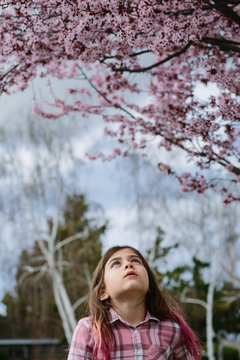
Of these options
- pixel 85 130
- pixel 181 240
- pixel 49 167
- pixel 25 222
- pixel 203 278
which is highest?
pixel 85 130

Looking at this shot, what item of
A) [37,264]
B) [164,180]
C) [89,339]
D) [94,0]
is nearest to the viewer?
[89,339]

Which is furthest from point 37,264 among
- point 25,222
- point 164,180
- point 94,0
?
point 94,0

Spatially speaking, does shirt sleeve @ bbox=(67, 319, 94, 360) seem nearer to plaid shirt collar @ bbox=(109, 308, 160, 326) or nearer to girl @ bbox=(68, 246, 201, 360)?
girl @ bbox=(68, 246, 201, 360)

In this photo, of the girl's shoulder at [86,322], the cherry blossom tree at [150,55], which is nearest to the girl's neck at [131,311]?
the girl's shoulder at [86,322]

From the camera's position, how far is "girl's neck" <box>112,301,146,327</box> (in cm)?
217

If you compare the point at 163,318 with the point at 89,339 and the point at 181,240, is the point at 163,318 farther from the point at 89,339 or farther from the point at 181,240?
the point at 181,240

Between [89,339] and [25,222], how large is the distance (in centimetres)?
1330

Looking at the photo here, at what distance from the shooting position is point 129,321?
2164 millimetres

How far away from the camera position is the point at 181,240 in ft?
41.5

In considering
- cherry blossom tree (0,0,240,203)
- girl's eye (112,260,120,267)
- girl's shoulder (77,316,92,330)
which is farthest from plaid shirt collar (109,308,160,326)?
cherry blossom tree (0,0,240,203)

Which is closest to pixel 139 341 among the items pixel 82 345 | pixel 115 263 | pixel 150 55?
pixel 82 345

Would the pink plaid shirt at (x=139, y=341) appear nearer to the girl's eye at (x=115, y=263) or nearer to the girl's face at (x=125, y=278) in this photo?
the girl's face at (x=125, y=278)

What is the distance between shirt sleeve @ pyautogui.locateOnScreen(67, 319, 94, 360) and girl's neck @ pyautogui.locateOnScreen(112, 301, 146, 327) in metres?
0.18

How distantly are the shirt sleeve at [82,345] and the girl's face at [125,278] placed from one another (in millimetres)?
216
